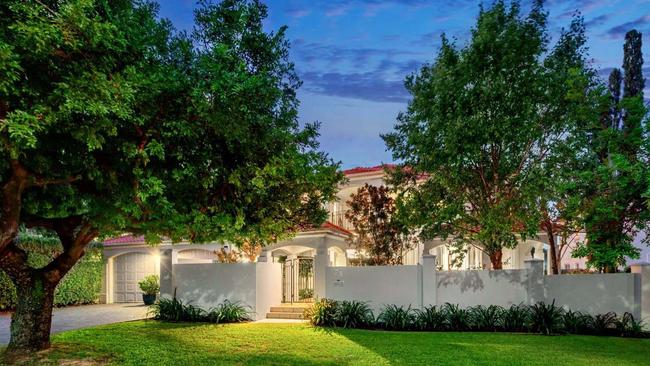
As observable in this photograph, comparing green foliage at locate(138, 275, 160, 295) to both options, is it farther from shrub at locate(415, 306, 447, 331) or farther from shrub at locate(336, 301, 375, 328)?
shrub at locate(415, 306, 447, 331)

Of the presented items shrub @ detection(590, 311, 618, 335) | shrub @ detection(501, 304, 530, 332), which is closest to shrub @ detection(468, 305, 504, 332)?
shrub @ detection(501, 304, 530, 332)

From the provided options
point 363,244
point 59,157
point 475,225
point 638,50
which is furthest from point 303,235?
point 638,50

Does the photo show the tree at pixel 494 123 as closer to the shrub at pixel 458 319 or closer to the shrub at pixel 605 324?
the shrub at pixel 458 319

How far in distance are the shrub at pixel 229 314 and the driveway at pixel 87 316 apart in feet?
10.0

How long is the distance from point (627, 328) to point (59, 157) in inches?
546

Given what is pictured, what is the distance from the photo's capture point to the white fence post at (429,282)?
14.6 metres

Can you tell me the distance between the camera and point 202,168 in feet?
28.3

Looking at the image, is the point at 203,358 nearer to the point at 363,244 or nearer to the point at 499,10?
the point at 363,244

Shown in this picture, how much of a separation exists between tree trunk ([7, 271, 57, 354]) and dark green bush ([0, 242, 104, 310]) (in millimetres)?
10695

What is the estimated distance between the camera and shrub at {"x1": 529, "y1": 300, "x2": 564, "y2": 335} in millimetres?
12648

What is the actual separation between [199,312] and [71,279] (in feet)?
28.6

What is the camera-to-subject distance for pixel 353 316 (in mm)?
14438

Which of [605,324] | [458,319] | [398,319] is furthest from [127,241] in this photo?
[605,324]

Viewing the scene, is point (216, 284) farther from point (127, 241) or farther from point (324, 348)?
point (127, 241)
